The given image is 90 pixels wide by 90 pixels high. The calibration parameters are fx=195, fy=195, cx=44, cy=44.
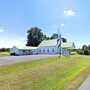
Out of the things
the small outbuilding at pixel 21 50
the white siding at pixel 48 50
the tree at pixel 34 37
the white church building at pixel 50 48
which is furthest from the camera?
the tree at pixel 34 37

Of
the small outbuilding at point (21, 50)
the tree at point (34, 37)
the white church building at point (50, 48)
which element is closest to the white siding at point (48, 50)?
the white church building at point (50, 48)

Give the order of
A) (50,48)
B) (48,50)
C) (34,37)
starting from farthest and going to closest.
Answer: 1. (34,37)
2. (48,50)
3. (50,48)

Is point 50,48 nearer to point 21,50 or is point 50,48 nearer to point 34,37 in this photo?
point 21,50

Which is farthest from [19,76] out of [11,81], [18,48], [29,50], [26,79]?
[29,50]

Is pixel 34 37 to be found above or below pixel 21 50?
above

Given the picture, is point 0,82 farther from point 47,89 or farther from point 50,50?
point 50,50

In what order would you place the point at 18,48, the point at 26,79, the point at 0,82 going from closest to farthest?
the point at 0,82 < the point at 26,79 < the point at 18,48

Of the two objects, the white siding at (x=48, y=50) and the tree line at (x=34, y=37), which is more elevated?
the tree line at (x=34, y=37)

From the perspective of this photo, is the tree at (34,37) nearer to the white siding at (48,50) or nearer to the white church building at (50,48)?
the white church building at (50,48)

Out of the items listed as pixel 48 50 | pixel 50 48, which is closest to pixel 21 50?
pixel 48 50

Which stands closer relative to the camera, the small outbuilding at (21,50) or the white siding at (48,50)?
the white siding at (48,50)

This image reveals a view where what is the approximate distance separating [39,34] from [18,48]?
99.5 ft

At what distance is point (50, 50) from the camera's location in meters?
71.4

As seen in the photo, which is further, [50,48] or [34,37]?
[34,37]
